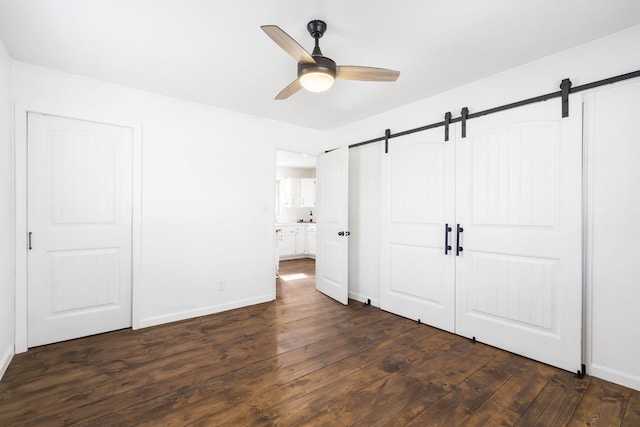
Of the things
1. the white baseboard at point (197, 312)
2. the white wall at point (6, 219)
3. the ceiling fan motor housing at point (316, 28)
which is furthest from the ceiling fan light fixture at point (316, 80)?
the white baseboard at point (197, 312)

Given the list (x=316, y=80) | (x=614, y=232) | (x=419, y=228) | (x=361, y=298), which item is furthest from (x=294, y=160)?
(x=614, y=232)

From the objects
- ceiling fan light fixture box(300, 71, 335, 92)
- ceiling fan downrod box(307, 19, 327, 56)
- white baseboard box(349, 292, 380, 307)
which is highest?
ceiling fan downrod box(307, 19, 327, 56)

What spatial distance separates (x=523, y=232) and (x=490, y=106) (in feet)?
4.09

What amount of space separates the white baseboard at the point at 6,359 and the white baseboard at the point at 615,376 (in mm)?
4543

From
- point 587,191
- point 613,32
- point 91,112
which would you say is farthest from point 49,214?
point 613,32

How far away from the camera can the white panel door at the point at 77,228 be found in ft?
8.84

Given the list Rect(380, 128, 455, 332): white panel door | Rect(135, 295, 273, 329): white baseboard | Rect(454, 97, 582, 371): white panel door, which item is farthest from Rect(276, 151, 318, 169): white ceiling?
Rect(454, 97, 582, 371): white panel door

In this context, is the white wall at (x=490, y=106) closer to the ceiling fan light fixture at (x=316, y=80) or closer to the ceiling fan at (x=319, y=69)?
the ceiling fan at (x=319, y=69)

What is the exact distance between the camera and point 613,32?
83.4 inches

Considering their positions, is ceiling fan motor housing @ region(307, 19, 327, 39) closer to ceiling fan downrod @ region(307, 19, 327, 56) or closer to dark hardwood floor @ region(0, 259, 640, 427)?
ceiling fan downrod @ region(307, 19, 327, 56)

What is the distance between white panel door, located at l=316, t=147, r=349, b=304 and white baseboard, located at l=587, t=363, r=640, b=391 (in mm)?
2485

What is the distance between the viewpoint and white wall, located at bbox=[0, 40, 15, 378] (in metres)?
2.29

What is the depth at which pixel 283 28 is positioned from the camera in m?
2.05

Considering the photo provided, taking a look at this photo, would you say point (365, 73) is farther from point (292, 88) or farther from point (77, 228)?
point (77, 228)
